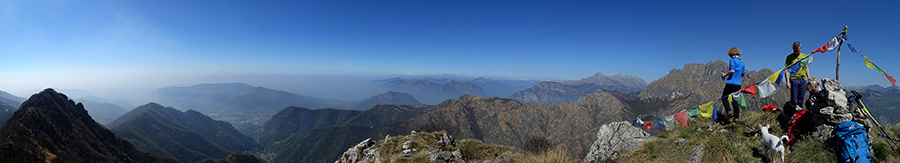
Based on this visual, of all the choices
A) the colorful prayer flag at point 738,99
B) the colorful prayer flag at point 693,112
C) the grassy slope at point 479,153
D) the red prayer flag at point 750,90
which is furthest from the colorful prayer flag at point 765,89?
the grassy slope at point 479,153

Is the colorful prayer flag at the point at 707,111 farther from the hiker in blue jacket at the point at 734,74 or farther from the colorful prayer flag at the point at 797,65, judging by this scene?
the colorful prayer flag at the point at 797,65

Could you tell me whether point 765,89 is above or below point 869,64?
below

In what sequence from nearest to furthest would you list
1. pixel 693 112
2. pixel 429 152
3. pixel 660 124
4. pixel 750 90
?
pixel 750 90, pixel 693 112, pixel 660 124, pixel 429 152

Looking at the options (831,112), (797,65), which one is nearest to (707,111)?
(797,65)

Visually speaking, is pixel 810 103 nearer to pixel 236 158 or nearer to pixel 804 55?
pixel 804 55

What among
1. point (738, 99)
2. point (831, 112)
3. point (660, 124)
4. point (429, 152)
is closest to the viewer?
point (831, 112)

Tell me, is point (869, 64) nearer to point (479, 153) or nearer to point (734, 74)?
point (734, 74)

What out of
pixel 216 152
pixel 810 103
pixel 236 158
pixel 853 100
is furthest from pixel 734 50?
pixel 216 152
